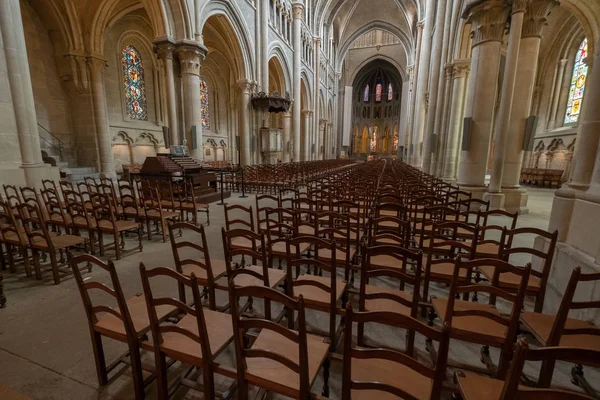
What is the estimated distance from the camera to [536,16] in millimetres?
6637

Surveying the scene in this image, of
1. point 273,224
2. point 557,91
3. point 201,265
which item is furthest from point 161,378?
point 557,91

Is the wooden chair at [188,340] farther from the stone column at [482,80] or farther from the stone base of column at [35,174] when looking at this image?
the stone column at [482,80]

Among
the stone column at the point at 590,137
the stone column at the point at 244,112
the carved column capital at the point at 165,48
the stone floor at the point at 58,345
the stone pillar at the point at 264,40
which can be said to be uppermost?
the stone pillar at the point at 264,40

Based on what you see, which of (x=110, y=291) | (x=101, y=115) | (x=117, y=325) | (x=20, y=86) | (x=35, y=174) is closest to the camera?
(x=110, y=291)

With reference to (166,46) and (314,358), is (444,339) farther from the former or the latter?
(166,46)

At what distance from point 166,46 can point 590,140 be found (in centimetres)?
1252

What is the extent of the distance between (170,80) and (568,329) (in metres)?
13.0

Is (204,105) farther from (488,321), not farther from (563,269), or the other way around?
(488,321)

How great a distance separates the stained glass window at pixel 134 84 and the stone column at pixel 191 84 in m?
6.53

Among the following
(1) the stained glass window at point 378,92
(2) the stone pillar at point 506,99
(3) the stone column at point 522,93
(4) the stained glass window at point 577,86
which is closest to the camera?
(2) the stone pillar at point 506,99

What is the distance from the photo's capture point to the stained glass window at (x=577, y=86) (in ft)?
48.3

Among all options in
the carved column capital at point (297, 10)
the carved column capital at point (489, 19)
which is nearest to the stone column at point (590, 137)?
the carved column capital at point (489, 19)

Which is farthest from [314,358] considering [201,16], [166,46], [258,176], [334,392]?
[201,16]

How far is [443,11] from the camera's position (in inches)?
521
